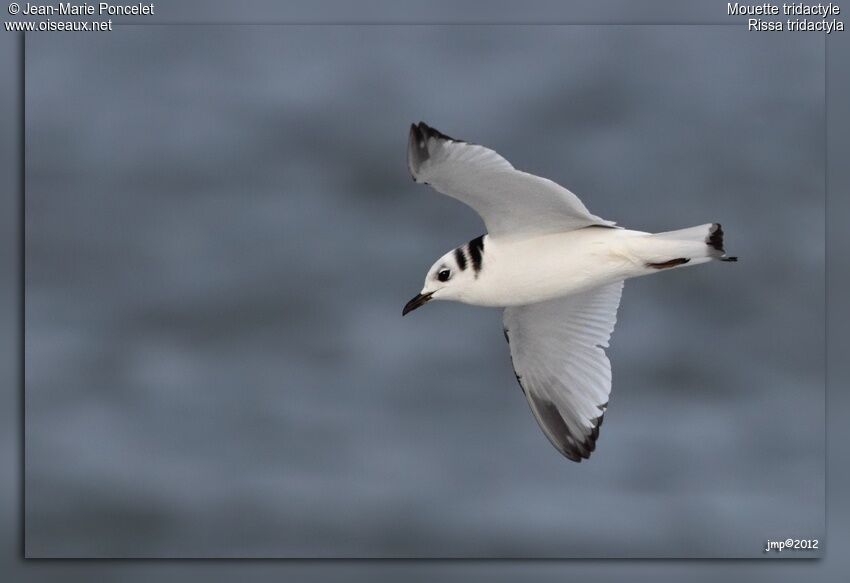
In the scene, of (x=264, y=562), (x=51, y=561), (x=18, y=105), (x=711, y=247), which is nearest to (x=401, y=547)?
(x=264, y=562)

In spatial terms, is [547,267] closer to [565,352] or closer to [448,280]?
[448,280]

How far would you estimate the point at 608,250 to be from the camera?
3.87 metres

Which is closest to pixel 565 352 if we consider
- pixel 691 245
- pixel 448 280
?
pixel 448 280

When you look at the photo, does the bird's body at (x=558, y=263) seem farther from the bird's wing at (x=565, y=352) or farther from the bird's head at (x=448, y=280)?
the bird's wing at (x=565, y=352)

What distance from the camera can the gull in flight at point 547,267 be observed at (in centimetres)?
366

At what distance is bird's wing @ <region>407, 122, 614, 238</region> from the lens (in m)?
3.54

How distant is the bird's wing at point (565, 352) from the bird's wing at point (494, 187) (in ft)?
1.62

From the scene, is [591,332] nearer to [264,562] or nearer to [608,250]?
[608,250]

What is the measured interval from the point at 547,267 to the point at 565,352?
543 mm

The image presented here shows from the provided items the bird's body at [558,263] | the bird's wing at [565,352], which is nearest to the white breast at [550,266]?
the bird's body at [558,263]

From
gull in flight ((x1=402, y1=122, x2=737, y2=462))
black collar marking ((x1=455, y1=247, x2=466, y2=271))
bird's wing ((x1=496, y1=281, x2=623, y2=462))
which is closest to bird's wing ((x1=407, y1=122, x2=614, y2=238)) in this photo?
gull in flight ((x1=402, y1=122, x2=737, y2=462))

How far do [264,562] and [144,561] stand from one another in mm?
361

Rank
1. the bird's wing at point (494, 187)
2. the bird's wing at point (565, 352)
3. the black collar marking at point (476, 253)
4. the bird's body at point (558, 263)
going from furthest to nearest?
the bird's wing at point (565, 352), the black collar marking at point (476, 253), the bird's body at point (558, 263), the bird's wing at point (494, 187)

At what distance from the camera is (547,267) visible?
3928 millimetres
